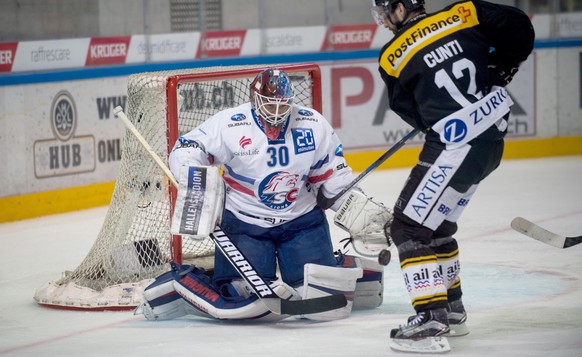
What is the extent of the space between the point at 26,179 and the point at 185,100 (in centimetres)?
193

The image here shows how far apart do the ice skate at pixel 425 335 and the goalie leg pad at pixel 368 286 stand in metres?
0.74

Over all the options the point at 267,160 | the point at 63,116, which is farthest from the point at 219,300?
the point at 63,116

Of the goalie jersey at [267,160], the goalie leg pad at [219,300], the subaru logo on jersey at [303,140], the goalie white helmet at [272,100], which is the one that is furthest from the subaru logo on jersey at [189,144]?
the goalie leg pad at [219,300]

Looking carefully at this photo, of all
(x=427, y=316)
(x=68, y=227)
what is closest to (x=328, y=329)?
(x=427, y=316)

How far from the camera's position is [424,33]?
4.09 metres

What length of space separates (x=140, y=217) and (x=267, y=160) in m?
0.89

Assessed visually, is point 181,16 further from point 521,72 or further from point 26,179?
point 521,72

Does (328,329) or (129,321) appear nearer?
(328,329)

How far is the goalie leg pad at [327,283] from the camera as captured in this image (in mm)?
4566

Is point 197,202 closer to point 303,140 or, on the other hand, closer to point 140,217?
point 303,140

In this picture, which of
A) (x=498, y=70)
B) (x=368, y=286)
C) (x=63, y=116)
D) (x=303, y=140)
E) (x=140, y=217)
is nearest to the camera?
(x=498, y=70)

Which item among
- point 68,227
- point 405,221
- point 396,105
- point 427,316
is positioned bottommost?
point 68,227

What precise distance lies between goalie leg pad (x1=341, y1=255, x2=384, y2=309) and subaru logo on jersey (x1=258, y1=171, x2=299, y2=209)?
1.12 ft

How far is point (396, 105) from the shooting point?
420 centimetres
